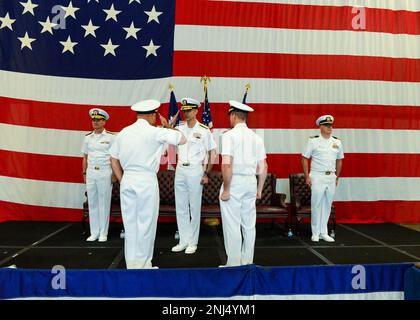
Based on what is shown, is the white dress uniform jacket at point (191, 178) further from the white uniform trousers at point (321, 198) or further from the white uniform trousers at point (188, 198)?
the white uniform trousers at point (321, 198)

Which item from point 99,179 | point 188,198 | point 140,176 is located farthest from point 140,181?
point 99,179

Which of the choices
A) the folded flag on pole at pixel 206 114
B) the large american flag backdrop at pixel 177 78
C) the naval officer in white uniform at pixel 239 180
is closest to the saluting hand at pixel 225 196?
the naval officer in white uniform at pixel 239 180

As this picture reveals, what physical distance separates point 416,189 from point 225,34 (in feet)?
12.2

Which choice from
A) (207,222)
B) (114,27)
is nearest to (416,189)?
(207,222)

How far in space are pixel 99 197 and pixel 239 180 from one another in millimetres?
2023

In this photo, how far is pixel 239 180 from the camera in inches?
119

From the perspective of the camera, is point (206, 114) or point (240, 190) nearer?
point (240, 190)

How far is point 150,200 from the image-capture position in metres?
2.92

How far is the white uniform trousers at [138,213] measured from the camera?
289 cm

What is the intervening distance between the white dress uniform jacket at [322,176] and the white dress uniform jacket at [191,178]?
133cm

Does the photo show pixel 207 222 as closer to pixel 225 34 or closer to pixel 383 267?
pixel 225 34

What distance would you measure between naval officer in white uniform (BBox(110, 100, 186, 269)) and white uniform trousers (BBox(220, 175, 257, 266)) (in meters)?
0.60

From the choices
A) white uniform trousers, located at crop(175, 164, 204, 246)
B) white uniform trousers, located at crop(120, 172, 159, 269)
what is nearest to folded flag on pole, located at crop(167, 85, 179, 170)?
white uniform trousers, located at crop(175, 164, 204, 246)

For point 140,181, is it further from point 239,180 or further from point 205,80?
point 205,80
